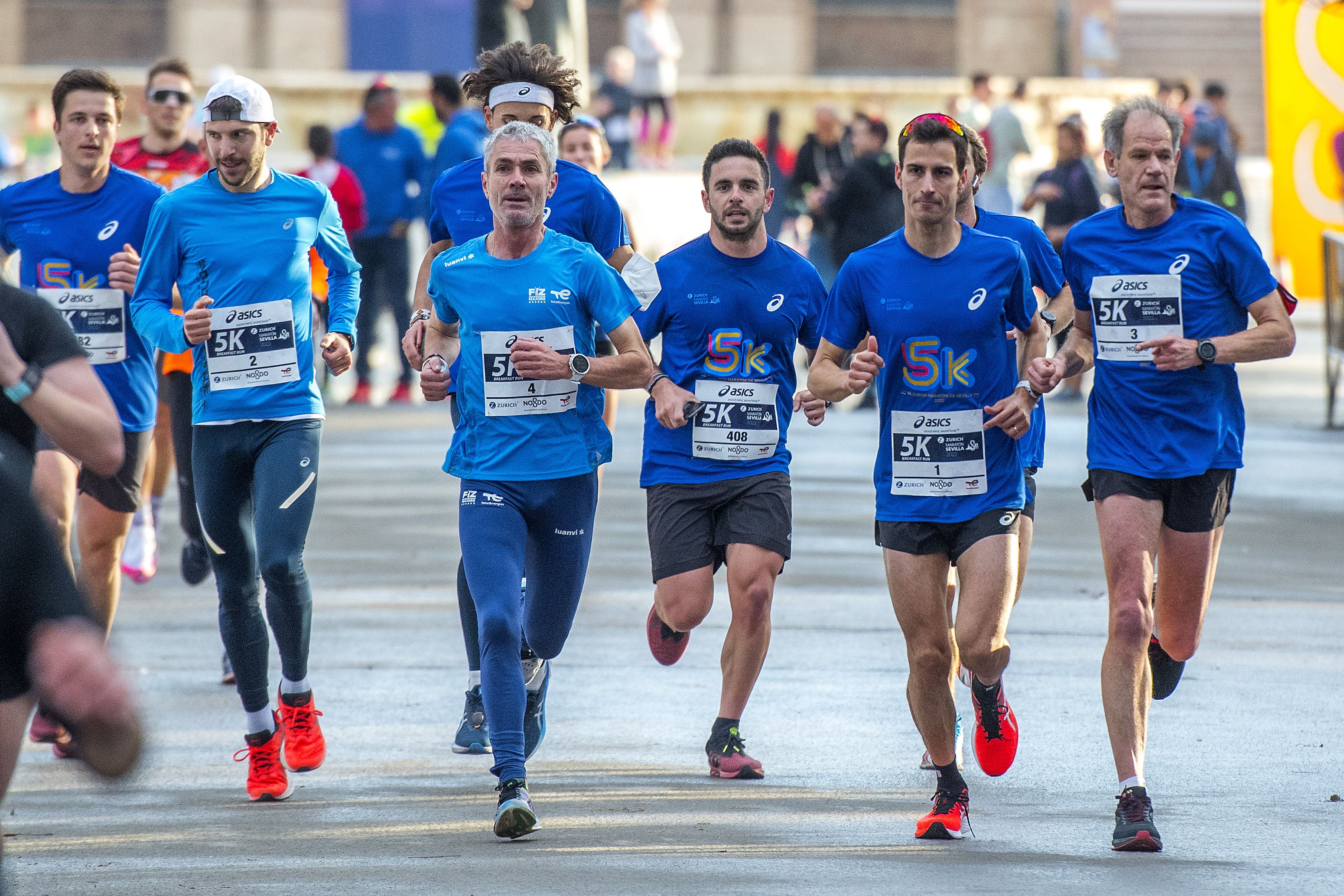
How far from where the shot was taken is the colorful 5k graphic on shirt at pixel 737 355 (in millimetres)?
6773

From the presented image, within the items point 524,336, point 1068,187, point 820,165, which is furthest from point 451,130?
point 524,336

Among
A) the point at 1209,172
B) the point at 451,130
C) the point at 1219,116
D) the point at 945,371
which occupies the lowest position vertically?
the point at 945,371

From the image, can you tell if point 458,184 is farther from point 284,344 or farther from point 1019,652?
point 1019,652

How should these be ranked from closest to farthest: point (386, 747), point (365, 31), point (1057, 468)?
point (386, 747)
point (1057, 468)
point (365, 31)

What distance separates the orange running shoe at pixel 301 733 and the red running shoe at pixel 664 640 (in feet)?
3.89

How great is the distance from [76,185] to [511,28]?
40.4ft

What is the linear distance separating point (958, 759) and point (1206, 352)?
4.83 feet

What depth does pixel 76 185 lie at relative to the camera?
7.51 meters

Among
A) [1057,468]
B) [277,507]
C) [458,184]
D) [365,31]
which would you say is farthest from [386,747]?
[365,31]

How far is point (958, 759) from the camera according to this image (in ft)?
21.4

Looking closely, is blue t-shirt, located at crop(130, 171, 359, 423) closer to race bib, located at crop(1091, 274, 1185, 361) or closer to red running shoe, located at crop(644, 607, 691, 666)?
red running shoe, located at crop(644, 607, 691, 666)

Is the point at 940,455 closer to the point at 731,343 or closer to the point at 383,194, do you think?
the point at 731,343

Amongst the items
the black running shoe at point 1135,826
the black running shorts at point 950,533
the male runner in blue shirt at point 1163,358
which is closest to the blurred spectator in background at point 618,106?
the male runner in blue shirt at point 1163,358

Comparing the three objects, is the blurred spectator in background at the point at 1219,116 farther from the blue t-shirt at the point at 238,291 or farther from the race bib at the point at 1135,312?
the blue t-shirt at the point at 238,291
